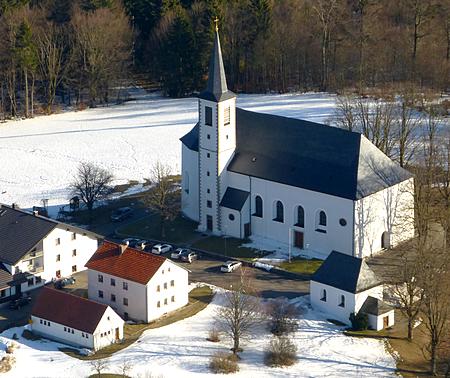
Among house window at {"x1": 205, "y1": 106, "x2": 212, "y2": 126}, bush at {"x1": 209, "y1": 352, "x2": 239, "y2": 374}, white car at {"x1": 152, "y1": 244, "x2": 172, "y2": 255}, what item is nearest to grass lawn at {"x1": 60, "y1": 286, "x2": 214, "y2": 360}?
bush at {"x1": 209, "y1": 352, "x2": 239, "y2": 374}

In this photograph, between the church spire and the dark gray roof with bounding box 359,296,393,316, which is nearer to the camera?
the dark gray roof with bounding box 359,296,393,316

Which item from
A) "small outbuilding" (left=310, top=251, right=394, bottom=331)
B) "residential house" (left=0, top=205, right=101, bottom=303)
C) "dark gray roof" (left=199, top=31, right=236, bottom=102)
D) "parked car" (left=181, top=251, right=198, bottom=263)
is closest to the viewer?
"small outbuilding" (left=310, top=251, right=394, bottom=331)

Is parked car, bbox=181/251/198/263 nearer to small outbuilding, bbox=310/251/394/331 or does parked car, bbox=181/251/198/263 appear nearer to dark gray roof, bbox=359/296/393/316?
small outbuilding, bbox=310/251/394/331

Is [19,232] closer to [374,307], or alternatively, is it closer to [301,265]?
[301,265]

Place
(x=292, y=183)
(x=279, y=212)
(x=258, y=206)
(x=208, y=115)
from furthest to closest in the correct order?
(x=258, y=206) → (x=208, y=115) → (x=279, y=212) → (x=292, y=183)

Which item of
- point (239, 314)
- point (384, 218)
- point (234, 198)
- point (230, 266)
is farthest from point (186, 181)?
point (239, 314)

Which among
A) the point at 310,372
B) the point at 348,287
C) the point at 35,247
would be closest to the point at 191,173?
the point at 35,247

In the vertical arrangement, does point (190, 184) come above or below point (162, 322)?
above
